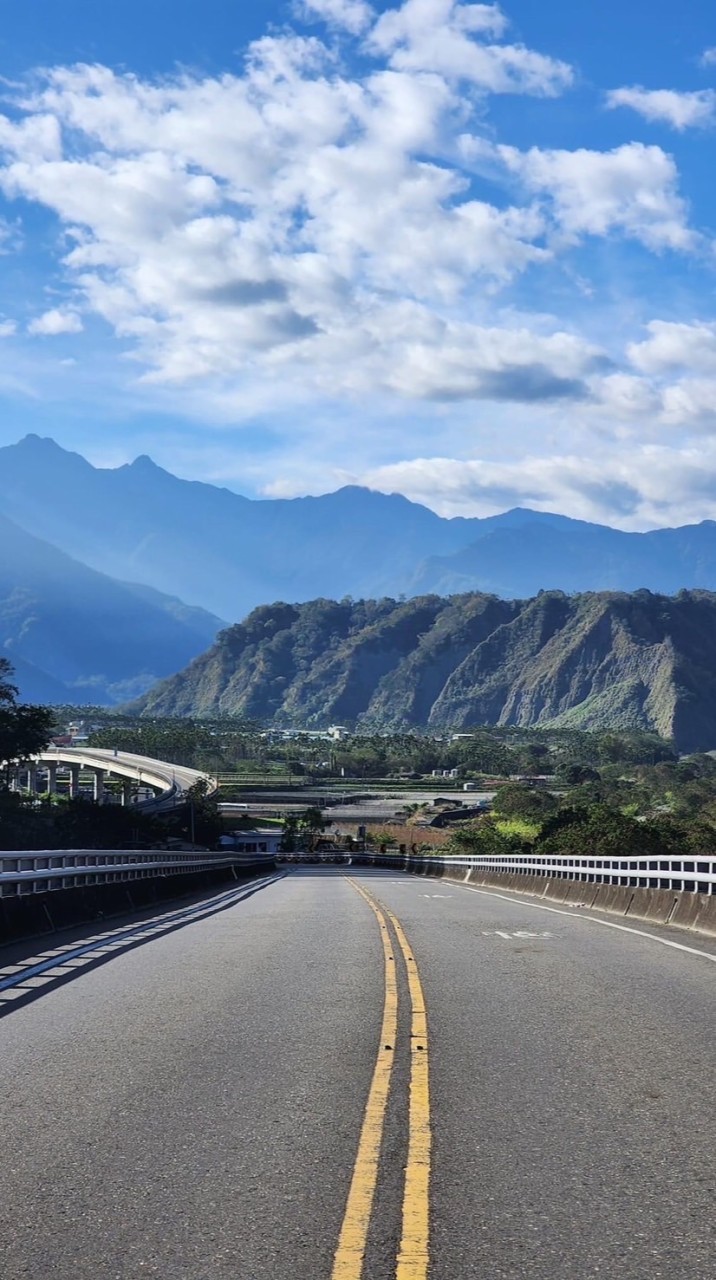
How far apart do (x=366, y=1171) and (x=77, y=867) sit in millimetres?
16824

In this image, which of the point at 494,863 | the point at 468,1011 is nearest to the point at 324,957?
the point at 468,1011

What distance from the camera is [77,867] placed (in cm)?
2258

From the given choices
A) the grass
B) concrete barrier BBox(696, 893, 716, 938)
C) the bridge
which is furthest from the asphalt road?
the bridge

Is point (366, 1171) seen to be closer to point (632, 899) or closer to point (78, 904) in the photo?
point (78, 904)

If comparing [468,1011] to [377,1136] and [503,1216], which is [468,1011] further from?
[503,1216]

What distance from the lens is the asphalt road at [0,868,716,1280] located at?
5.44 m

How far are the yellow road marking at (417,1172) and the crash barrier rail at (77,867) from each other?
873 cm

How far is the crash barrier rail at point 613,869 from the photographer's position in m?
23.3

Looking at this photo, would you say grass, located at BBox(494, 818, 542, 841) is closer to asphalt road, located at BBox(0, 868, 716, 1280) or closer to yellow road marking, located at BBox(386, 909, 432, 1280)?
asphalt road, located at BBox(0, 868, 716, 1280)

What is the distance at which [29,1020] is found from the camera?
11.0m

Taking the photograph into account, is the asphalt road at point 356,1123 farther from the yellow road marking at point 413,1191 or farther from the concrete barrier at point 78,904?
the concrete barrier at point 78,904

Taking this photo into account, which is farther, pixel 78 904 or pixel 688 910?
pixel 688 910

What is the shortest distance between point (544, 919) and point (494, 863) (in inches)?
1287

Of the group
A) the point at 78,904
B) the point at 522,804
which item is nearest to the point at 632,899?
the point at 78,904
